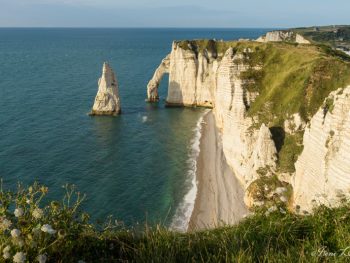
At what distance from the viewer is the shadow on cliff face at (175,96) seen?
7638cm

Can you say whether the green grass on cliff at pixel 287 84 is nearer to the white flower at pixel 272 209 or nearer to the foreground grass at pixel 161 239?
the white flower at pixel 272 209

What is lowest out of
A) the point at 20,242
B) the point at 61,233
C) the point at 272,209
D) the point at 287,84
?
the point at 272,209

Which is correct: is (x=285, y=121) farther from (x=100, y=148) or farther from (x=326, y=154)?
(x=100, y=148)

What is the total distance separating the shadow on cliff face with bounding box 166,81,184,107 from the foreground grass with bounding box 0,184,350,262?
6749 centimetres

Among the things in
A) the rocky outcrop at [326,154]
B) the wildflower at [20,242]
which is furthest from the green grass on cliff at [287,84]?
the wildflower at [20,242]

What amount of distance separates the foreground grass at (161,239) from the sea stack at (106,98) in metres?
60.5

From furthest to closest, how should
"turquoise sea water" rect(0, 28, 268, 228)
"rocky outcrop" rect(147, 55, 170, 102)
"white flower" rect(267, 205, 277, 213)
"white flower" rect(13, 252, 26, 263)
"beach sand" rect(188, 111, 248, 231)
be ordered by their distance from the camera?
"rocky outcrop" rect(147, 55, 170, 102), "turquoise sea water" rect(0, 28, 268, 228), "beach sand" rect(188, 111, 248, 231), "white flower" rect(267, 205, 277, 213), "white flower" rect(13, 252, 26, 263)

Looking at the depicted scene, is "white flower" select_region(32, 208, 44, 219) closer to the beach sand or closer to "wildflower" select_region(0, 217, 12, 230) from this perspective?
"wildflower" select_region(0, 217, 12, 230)

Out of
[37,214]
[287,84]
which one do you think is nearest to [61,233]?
[37,214]

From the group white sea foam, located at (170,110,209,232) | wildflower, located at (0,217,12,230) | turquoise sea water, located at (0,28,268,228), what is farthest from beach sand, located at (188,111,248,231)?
wildflower, located at (0,217,12,230)

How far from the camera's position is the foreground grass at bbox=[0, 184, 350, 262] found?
631 cm

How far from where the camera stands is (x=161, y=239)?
7977 mm

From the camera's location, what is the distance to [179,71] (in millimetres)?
76438

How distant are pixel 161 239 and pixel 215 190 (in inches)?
1198
